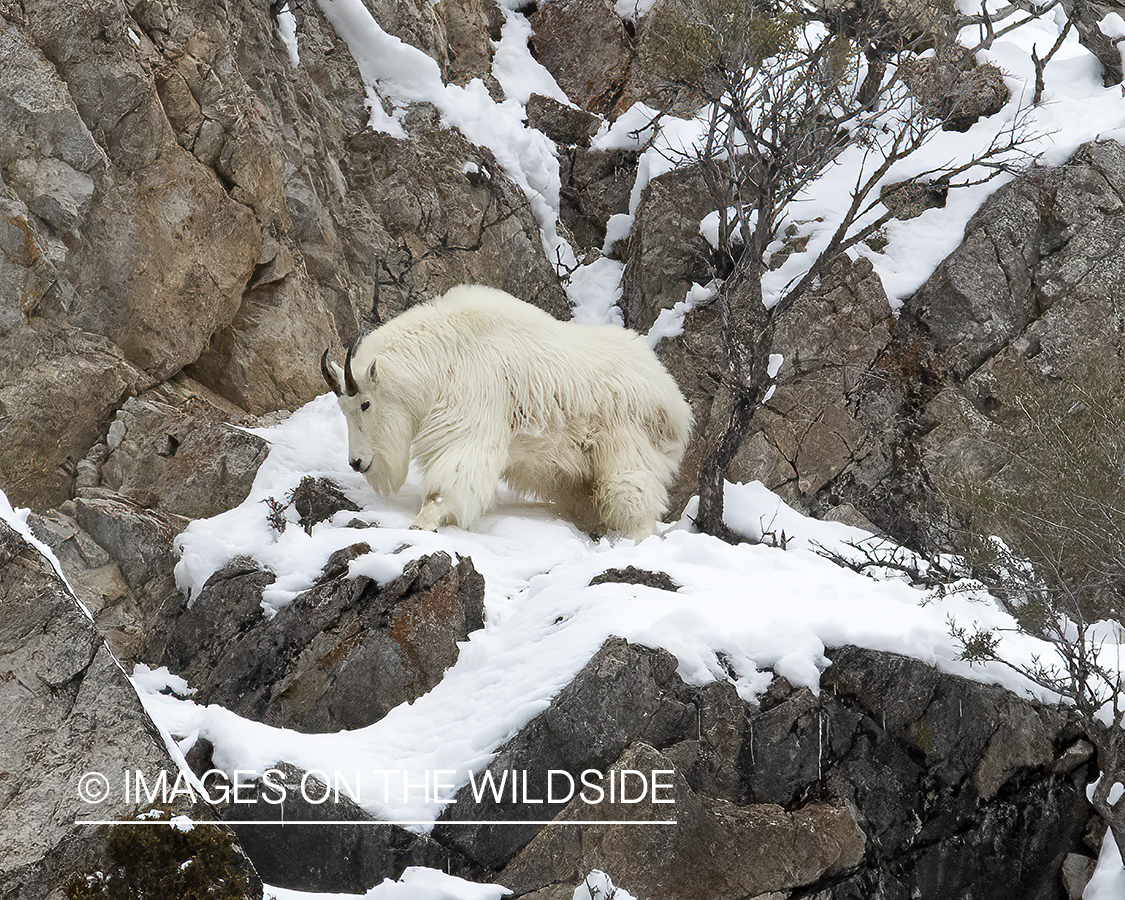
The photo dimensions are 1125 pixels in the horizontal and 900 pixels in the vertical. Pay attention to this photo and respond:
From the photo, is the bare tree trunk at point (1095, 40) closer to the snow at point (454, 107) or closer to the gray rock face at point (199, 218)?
the snow at point (454, 107)

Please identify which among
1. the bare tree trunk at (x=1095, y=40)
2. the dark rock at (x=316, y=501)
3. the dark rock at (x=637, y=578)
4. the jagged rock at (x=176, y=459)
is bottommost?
the jagged rock at (x=176, y=459)

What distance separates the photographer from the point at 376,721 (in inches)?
266

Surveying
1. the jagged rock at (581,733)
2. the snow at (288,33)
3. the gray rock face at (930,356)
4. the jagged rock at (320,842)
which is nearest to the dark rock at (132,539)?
the jagged rock at (320,842)

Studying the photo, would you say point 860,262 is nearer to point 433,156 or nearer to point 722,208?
point 722,208

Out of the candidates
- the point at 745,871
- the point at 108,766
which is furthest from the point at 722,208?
the point at 108,766

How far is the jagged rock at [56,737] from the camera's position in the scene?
4.07 metres

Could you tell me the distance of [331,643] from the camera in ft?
23.3

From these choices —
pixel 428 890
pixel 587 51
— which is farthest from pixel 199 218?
pixel 587 51

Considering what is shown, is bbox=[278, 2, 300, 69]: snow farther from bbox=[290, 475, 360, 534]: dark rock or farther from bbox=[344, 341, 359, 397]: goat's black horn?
bbox=[290, 475, 360, 534]: dark rock

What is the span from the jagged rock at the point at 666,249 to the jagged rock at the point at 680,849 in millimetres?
9154

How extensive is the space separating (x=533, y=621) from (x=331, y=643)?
1286 millimetres

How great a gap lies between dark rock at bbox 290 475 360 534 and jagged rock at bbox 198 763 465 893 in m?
3.09

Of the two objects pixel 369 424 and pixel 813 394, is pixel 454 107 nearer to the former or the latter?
pixel 813 394

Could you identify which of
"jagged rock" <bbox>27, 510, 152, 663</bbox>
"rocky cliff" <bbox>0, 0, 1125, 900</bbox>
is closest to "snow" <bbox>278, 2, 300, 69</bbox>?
"rocky cliff" <bbox>0, 0, 1125, 900</bbox>
